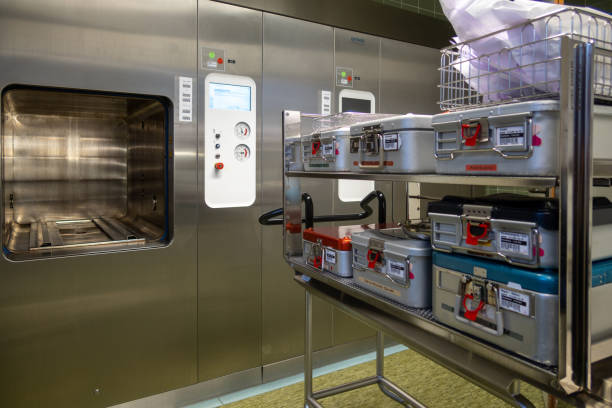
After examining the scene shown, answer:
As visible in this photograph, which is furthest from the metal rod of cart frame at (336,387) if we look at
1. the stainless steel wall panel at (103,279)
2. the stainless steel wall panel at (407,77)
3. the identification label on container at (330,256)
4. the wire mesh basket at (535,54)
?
the stainless steel wall panel at (407,77)

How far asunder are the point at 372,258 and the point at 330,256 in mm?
286

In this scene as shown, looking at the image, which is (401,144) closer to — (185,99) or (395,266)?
(395,266)

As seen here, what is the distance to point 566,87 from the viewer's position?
2.68 feet

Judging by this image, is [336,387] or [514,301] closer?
[514,301]

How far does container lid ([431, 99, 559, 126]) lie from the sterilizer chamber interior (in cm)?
157

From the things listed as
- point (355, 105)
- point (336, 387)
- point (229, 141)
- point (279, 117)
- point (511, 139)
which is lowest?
point (336, 387)

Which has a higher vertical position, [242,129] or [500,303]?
[242,129]

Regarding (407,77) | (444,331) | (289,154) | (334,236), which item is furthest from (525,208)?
(407,77)

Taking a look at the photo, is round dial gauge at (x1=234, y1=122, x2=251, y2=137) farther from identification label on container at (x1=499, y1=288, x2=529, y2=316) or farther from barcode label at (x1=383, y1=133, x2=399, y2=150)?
identification label on container at (x1=499, y1=288, x2=529, y2=316)

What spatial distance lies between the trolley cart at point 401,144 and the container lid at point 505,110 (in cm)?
13

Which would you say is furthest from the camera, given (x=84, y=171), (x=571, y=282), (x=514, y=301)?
(x=84, y=171)

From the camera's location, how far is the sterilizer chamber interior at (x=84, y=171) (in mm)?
2250

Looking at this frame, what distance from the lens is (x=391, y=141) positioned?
132 cm

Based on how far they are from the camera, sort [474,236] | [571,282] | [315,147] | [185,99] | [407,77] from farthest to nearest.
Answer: [407,77] → [185,99] → [315,147] → [474,236] → [571,282]
